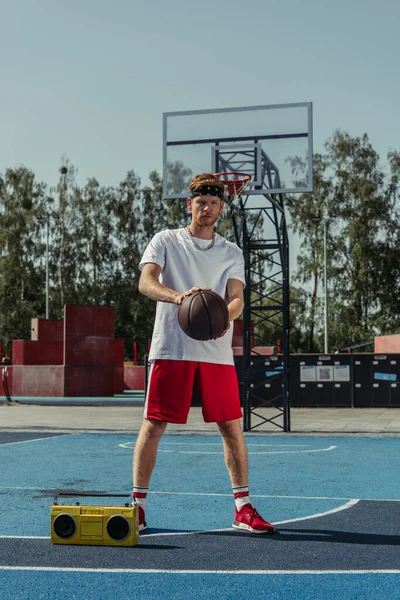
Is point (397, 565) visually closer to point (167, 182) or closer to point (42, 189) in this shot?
point (167, 182)

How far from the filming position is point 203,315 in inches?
192

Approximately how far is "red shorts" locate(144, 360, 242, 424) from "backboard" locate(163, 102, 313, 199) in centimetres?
1049

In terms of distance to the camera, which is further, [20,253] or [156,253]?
[20,253]

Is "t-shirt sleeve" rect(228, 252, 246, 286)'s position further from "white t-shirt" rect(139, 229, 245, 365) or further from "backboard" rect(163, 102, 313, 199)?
"backboard" rect(163, 102, 313, 199)

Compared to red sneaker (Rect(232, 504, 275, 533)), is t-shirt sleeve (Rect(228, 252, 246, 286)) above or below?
above

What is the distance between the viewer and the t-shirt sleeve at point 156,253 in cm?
528

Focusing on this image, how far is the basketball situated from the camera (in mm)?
4883

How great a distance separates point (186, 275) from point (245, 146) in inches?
433

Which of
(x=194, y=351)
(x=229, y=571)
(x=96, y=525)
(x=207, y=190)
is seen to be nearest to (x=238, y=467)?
(x=194, y=351)

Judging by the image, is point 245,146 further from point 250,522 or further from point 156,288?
point 250,522

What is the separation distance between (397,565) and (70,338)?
28467 millimetres

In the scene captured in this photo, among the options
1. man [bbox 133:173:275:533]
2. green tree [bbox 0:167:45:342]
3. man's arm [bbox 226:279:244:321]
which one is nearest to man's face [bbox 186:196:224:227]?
man [bbox 133:173:275:533]

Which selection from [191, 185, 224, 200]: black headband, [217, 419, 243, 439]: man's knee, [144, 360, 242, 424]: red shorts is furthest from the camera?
[191, 185, 224, 200]: black headband

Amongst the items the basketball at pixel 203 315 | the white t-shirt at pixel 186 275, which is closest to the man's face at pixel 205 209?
the white t-shirt at pixel 186 275
